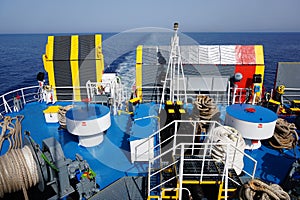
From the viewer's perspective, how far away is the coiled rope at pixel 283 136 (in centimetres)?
666

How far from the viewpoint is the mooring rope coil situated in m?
3.90

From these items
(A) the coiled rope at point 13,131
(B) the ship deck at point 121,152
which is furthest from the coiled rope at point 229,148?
(A) the coiled rope at point 13,131

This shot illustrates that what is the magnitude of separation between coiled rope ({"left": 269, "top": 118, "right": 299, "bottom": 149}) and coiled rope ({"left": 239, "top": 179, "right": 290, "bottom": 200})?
4.25 metres

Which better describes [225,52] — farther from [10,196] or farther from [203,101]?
[10,196]

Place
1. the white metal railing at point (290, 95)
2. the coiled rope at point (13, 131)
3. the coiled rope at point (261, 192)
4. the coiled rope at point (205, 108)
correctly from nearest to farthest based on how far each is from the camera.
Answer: the coiled rope at point (261, 192) < the coiled rope at point (13, 131) < the coiled rope at point (205, 108) < the white metal railing at point (290, 95)

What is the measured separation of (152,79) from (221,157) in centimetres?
587

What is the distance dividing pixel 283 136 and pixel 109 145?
18.9 ft

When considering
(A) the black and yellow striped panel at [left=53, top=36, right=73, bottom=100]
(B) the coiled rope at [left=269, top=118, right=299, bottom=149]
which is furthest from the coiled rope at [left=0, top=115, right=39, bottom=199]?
(A) the black and yellow striped panel at [left=53, top=36, right=73, bottom=100]

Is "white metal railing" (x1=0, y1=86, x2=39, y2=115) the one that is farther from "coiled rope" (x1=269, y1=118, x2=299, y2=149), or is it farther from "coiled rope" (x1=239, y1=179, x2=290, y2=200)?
"coiled rope" (x1=269, y1=118, x2=299, y2=149)

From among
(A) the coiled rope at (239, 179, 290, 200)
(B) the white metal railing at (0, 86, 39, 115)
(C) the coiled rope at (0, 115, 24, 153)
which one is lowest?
(B) the white metal railing at (0, 86, 39, 115)

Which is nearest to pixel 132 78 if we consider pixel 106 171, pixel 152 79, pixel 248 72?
pixel 152 79

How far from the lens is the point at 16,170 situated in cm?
397

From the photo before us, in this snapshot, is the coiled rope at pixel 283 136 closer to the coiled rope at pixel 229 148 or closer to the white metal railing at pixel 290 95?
the coiled rope at pixel 229 148

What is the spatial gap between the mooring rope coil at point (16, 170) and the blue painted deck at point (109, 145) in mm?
1688
